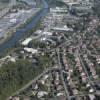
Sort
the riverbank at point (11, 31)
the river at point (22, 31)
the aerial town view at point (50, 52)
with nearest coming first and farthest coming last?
1. the aerial town view at point (50, 52)
2. the river at point (22, 31)
3. the riverbank at point (11, 31)

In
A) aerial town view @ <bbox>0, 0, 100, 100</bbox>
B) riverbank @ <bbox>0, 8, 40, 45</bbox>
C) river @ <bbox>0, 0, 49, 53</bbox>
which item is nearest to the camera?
aerial town view @ <bbox>0, 0, 100, 100</bbox>

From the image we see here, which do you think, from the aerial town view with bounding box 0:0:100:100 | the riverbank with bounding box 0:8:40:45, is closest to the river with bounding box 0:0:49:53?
the aerial town view with bounding box 0:0:100:100

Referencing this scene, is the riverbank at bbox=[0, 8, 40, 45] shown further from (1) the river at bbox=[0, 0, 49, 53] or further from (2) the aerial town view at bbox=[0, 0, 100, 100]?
(1) the river at bbox=[0, 0, 49, 53]

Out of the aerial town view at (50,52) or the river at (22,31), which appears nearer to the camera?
the aerial town view at (50,52)

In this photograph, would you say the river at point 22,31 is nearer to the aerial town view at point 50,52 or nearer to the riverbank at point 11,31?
the aerial town view at point 50,52

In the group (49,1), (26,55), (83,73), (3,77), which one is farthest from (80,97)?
(49,1)

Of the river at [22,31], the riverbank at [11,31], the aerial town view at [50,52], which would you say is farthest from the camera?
the riverbank at [11,31]

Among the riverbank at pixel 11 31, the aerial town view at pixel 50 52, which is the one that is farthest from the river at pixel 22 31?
the riverbank at pixel 11 31
